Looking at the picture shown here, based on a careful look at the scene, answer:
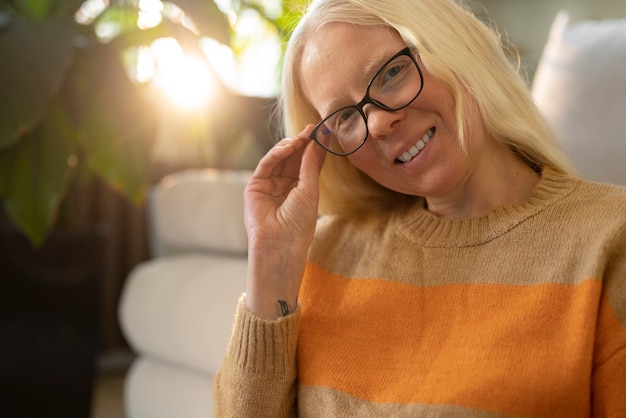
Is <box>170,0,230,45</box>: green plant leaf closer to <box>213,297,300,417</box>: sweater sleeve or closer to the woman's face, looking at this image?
the woman's face

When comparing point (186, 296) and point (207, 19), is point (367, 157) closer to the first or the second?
point (186, 296)

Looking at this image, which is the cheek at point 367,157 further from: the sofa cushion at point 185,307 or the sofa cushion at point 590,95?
the sofa cushion at point 185,307

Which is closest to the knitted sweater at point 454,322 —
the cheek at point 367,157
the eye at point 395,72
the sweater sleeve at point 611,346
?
the sweater sleeve at point 611,346

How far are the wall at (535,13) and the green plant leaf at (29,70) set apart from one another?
201cm

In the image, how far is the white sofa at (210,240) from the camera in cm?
121

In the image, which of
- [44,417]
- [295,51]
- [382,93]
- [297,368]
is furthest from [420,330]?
[44,417]

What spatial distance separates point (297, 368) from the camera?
1.01 meters

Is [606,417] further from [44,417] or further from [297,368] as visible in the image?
[44,417]

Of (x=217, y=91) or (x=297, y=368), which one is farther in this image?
(x=217, y=91)

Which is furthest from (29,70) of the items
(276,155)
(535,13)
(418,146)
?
(535,13)

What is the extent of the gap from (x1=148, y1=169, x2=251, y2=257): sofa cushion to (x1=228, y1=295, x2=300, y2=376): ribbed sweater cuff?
0.59 meters

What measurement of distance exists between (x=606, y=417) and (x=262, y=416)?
435mm

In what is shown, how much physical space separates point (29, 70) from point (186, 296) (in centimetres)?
76

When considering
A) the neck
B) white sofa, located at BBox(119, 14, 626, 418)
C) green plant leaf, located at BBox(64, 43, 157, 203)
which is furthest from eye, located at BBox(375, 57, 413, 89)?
green plant leaf, located at BBox(64, 43, 157, 203)
